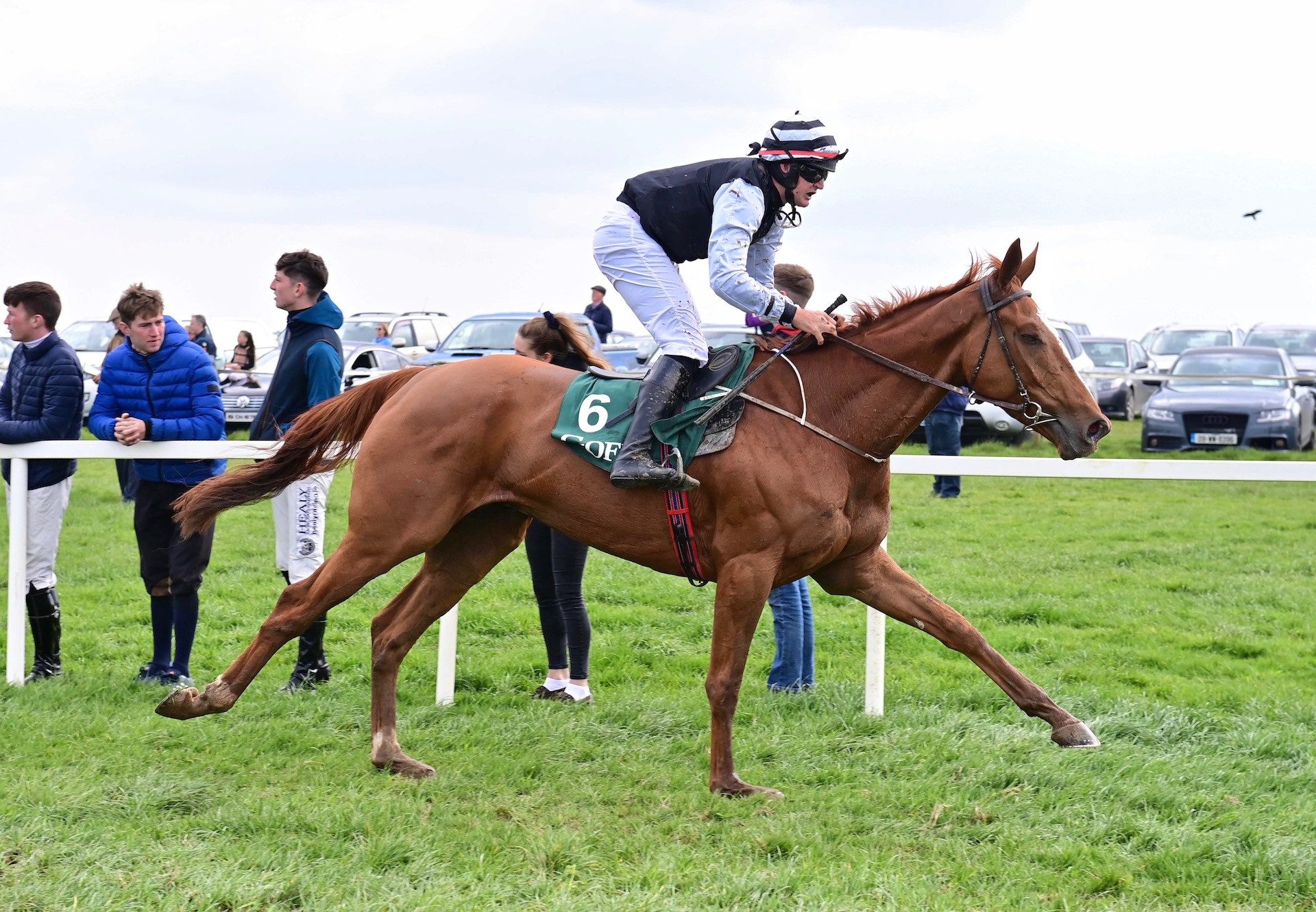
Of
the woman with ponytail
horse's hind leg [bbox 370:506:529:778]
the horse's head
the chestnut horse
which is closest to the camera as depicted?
the horse's head

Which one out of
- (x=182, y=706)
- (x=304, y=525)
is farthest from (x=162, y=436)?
(x=182, y=706)

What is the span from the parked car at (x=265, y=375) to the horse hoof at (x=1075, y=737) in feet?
41.6

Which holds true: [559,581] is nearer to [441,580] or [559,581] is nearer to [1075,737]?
[441,580]

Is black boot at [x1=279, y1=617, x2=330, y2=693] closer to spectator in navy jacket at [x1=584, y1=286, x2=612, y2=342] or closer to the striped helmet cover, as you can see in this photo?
the striped helmet cover

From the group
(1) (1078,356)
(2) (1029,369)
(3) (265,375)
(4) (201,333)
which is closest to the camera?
(2) (1029,369)

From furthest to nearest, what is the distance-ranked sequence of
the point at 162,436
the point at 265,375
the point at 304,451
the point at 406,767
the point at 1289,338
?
the point at 1289,338 < the point at 265,375 < the point at 162,436 < the point at 304,451 < the point at 406,767

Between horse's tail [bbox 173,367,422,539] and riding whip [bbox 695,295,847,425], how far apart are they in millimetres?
1423

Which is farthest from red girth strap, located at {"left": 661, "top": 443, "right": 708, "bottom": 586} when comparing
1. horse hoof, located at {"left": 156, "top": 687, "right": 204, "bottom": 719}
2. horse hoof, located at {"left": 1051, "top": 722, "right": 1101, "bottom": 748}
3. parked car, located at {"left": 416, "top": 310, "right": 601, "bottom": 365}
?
parked car, located at {"left": 416, "top": 310, "right": 601, "bottom": 365}

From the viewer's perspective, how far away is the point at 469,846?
4543mm

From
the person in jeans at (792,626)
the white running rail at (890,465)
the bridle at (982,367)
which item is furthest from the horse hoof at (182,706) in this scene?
the bridle at (982,367)

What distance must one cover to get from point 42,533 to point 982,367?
4.78 metres

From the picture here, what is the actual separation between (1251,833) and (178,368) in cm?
536

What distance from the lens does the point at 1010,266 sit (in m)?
5.05

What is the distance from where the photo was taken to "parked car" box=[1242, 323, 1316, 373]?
2358cm
